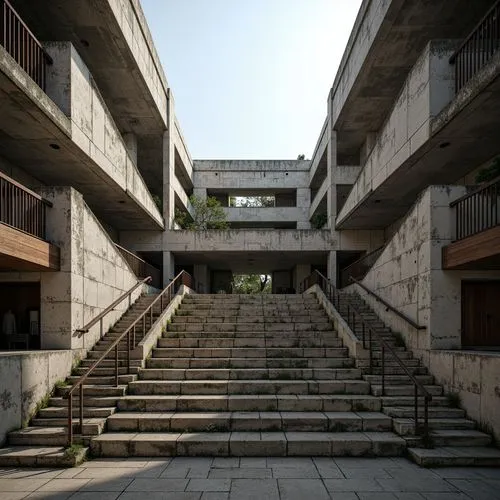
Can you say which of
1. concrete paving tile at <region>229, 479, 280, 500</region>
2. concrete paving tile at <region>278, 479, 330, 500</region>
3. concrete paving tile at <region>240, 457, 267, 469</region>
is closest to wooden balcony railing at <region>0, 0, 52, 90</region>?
concrete paving tile at <region>240, 457, 267, 469</region>

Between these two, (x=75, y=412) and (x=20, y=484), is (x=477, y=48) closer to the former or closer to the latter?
(x=75, y=412)

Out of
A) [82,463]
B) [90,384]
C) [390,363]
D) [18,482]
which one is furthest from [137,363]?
[390,363]

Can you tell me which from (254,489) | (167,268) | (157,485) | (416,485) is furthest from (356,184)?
(157,485)

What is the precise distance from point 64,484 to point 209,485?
5.74 ft

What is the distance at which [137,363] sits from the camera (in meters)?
8.19

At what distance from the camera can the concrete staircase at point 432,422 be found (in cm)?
560

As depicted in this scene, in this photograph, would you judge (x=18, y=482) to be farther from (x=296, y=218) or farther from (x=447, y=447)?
(x=296, y=218)

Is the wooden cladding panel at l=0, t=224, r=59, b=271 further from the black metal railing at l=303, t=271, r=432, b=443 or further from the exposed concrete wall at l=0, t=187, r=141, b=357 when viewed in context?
the black metal railing at l=303, t=271, r=432, b=443

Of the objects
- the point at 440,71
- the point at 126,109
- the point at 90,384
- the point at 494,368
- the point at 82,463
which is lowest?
the point at 82,463

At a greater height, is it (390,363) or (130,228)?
(130,228)

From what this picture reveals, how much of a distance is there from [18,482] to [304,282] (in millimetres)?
18466

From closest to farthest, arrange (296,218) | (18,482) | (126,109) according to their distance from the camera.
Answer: (18,482) < (126,109) < (296,218)

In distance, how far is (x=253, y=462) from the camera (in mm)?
5652

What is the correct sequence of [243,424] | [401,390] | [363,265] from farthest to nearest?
[363,265], [401,390], [243,424]
